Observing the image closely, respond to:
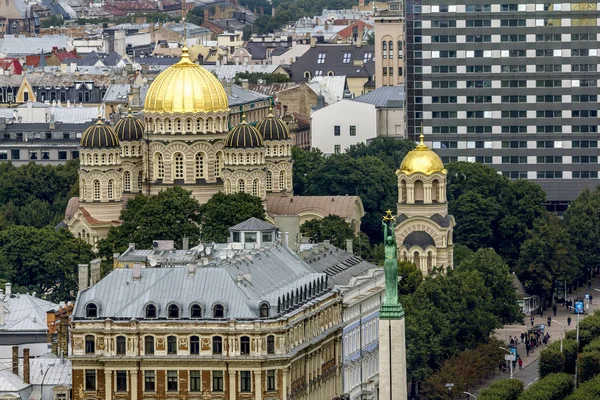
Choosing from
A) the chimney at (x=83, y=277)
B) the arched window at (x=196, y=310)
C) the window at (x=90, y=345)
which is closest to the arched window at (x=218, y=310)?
the arched window at (x=196, y=310)

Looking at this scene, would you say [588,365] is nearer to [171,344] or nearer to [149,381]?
[171,344]

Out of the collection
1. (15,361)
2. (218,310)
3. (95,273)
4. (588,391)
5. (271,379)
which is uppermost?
(95,273)

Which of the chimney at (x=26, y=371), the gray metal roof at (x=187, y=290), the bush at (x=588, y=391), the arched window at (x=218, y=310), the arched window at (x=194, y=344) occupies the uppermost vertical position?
the gray metal roof at (x=187, y=290)

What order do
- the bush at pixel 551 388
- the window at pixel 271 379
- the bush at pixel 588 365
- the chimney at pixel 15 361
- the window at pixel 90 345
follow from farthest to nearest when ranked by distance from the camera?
the bush at pixel 588 365, the bush at pixel 551 388, the chimney at pixel 15 361, the window at pixel 90 345, the window at pixel 271 379

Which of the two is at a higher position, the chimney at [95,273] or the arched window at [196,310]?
the chimney at [95,273]

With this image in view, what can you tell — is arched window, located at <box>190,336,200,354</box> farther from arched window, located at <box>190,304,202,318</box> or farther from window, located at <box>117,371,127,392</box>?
window, located at <box>117,371,127,392</box>

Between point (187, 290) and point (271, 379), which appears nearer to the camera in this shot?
point (271, 379)

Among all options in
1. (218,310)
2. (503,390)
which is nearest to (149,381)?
(218,310)

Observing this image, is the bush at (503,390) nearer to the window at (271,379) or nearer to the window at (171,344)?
the window at (271,379)
